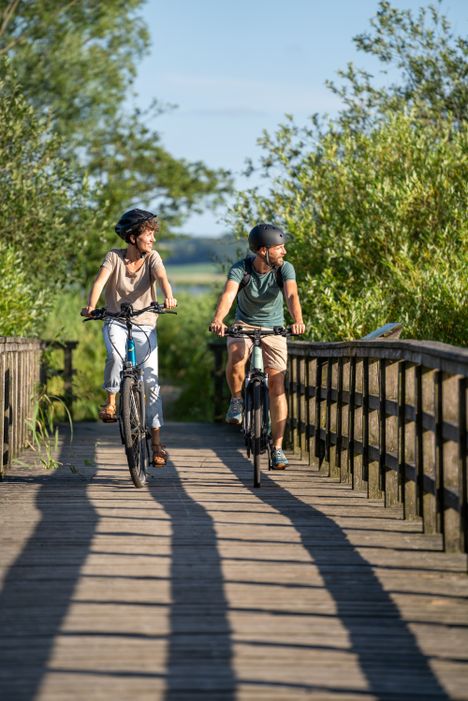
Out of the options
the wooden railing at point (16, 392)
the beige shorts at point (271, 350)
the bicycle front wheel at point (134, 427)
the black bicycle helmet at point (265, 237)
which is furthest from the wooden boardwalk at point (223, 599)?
the black bicycle helmet at point (265, 237)

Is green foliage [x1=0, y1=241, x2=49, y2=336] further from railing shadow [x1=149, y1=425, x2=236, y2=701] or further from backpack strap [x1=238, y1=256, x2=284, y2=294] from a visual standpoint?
railing shadow [x1=149, y1=425, x2=236, y2=701]

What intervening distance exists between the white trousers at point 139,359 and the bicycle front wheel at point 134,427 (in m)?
0.19

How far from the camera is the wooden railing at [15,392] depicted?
10.6 m

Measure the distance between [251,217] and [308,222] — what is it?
1219mm

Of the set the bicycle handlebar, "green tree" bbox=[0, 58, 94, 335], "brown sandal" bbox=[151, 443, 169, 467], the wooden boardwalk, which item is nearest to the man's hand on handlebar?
the bicycle handlebar

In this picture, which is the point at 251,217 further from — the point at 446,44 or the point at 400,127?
the point at 446,44

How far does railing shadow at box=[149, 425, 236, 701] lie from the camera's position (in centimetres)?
430

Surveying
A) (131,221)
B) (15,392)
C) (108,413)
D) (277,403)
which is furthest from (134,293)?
(15,392)

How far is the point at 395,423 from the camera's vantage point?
8.61 meters

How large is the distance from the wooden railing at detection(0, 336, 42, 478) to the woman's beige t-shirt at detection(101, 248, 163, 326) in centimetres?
143

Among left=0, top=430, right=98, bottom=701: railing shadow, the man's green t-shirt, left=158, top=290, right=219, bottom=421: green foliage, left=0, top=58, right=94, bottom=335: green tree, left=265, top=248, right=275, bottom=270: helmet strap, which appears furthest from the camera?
left=158, top=290, right=219, bottom=421: green foliage

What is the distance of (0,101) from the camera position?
20.5 metres

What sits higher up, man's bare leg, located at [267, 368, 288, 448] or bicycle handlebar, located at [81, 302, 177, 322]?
→ bicycle handlebar, located at [81, 302, 177, 322]

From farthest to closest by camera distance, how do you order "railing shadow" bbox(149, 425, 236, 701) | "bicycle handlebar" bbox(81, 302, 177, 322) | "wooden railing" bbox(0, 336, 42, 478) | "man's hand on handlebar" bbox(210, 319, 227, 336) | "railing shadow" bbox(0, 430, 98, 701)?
1. "wooden railing" bbox(0, 336, 42, 478)
2. "man's hand on handlebar" bbox(210, 319, 227, 336)
3. "bicycle handlebar" bbox(81, 302, 177, 322)
4. "railing shadow" bbox(0, 430, 98, 701)
5. "railing shadow" bbox(149, 425, 236, 701)
